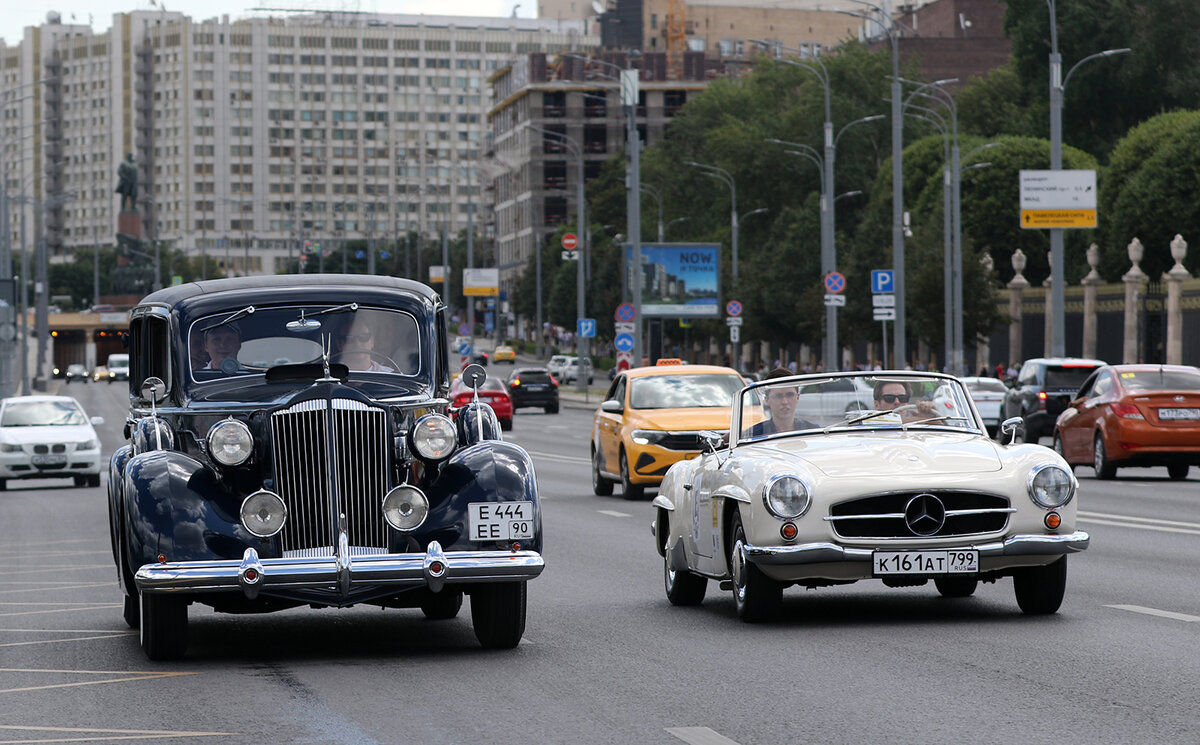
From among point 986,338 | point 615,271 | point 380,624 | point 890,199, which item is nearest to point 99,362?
point 615,271

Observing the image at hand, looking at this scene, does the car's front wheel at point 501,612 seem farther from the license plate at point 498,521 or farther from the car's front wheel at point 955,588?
the car's front wheel at point 955,588

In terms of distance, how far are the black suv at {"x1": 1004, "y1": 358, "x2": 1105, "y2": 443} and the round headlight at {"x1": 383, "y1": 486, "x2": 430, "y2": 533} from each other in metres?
29.6

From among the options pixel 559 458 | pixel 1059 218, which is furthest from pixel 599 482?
pixel 1059 218

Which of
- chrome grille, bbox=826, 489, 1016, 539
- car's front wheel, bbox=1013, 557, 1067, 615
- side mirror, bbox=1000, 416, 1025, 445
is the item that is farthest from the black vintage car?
side mirror, bbox=1000, 416, 1025, 445

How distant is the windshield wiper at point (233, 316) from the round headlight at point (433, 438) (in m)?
1.69

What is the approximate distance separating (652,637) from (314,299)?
8.91 ft

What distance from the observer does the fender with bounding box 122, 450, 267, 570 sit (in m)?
10.6

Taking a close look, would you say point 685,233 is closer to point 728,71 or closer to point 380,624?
point 728,71

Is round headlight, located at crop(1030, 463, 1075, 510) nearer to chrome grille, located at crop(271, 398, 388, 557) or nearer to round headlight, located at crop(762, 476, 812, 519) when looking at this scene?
round headlight, located at crop(762, 476, 812, 519)

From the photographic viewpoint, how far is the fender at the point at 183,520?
34.7 feet

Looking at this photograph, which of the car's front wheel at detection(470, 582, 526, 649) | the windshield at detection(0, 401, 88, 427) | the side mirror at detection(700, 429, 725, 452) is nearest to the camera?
the car's front wheel at detection(470, 582, 526, 649)

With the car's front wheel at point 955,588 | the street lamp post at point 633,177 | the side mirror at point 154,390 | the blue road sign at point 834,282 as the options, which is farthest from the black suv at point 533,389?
the side mirror at point 154,390

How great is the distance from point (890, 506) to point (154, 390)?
4072 millimetres

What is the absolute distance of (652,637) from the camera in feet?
37.9
